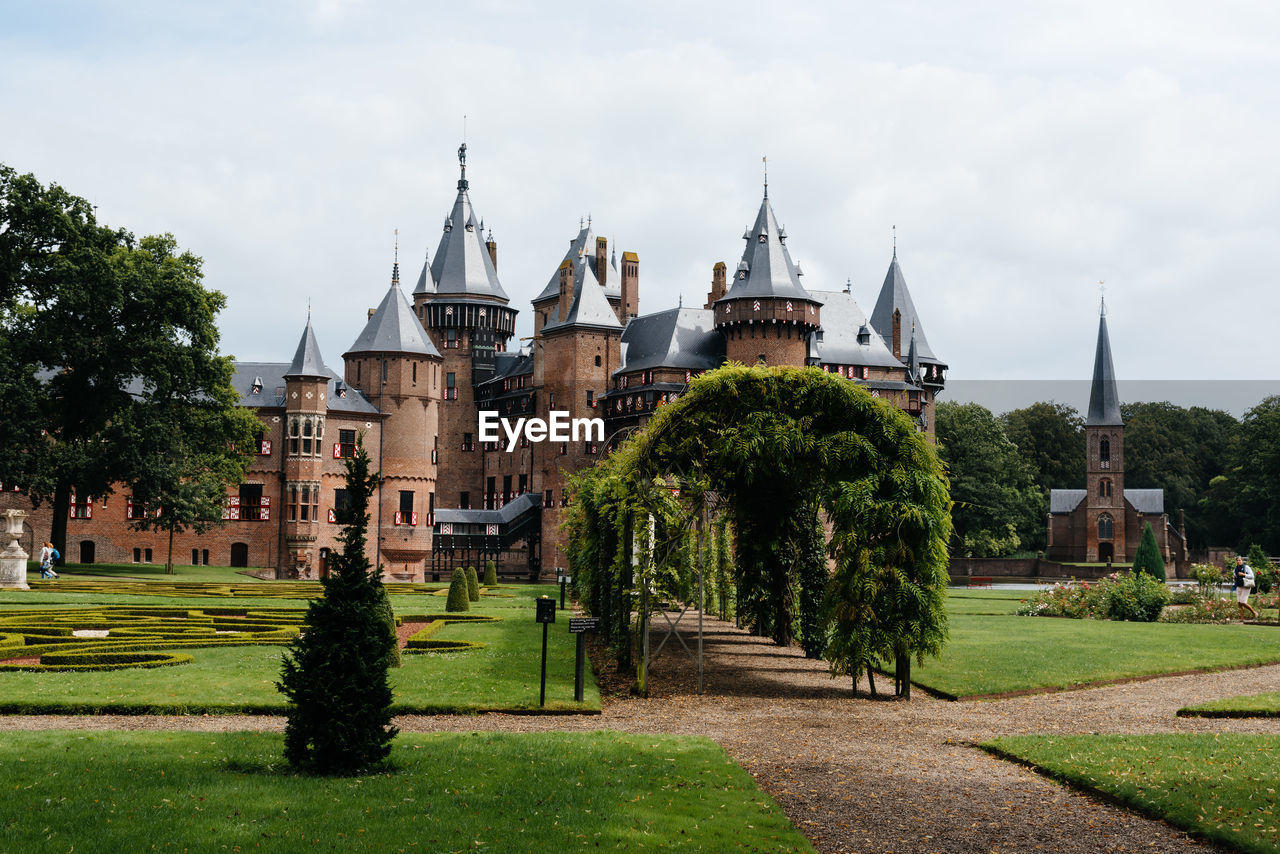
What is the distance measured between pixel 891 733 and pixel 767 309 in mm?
47784

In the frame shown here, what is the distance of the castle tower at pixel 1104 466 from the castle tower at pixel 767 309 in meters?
37.8

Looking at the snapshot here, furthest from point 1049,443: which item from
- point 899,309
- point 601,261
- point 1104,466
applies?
point 601,261

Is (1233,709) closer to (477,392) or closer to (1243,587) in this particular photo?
(1243,587)

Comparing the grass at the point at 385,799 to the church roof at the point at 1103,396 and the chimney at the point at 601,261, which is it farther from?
the church roof at the point at 1103,396

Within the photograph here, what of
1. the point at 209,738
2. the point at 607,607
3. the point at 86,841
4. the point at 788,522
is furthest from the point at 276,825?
the point at 788,522

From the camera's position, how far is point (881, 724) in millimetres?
14500

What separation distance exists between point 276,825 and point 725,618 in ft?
80.5

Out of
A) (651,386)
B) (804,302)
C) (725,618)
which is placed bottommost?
(725,618)

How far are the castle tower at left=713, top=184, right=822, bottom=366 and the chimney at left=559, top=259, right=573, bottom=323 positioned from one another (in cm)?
1217

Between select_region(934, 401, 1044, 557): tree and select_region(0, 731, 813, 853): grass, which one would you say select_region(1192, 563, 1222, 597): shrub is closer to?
select_region(0, 731, 813, 853): grass

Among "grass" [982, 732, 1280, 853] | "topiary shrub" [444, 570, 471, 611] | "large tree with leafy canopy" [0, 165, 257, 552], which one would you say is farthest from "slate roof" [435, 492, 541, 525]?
"grass" [982, 732, 1280, 853]

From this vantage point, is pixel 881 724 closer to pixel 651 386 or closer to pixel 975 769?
pixel 975 769

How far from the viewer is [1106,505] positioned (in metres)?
90.4

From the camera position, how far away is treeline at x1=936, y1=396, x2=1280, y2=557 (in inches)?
3135
